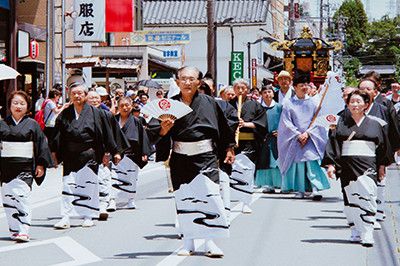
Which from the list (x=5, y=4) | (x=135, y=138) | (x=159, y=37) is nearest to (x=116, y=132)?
(x=135, y=138)

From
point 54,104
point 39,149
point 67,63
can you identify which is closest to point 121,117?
point 39,149

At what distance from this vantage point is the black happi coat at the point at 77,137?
28.3 ft

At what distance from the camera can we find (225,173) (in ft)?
28.6

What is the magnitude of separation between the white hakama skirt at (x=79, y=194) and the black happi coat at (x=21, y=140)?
0.82 metres

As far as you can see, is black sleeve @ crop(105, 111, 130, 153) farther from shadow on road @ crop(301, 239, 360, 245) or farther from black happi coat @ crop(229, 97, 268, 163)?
shadow on road @ crop(301, 239, 360, 245)

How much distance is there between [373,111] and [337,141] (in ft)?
4.00

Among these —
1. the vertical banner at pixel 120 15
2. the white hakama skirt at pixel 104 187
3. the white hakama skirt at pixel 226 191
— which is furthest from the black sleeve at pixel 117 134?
the vertical banner at pixel 120 15

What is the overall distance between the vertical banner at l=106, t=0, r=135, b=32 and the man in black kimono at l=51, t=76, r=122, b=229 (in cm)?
2001

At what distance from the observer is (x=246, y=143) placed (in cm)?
1062

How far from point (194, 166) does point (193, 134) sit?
1.01 ft

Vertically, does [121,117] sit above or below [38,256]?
above

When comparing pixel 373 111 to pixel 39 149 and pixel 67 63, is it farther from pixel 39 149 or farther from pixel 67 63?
pixel 67 63

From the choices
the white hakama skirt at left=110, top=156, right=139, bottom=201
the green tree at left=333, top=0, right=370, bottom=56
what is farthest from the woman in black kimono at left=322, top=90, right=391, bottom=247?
the green tree at left=333, top=0, right=370, bottom=56

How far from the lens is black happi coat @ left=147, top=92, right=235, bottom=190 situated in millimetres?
6828
